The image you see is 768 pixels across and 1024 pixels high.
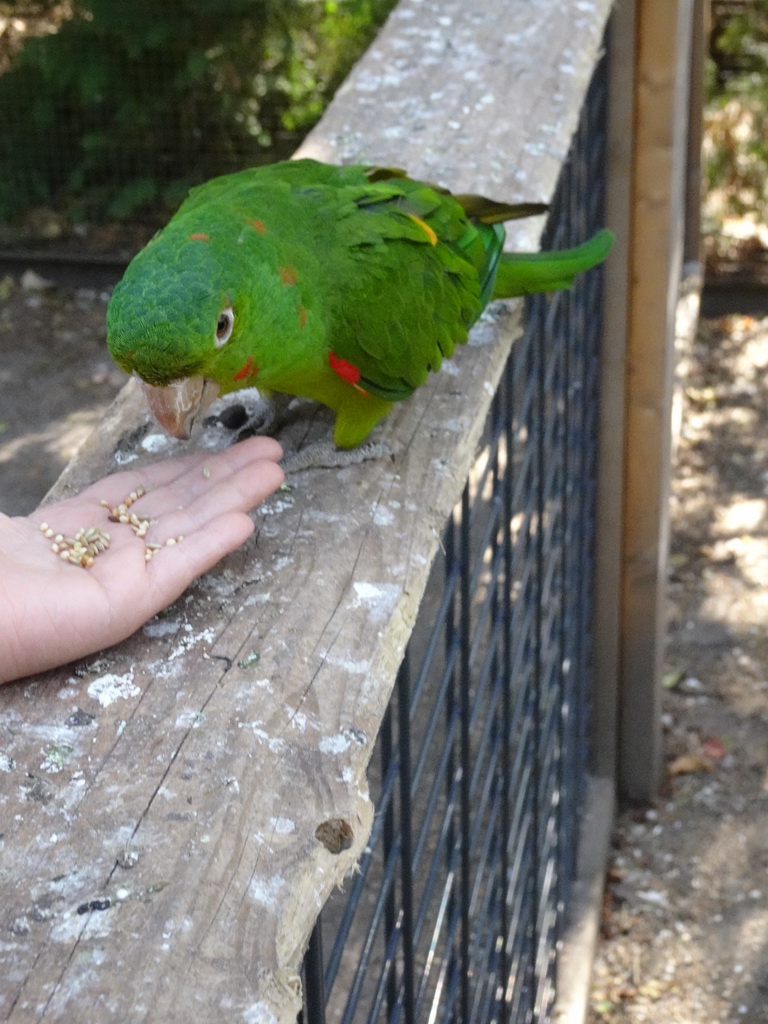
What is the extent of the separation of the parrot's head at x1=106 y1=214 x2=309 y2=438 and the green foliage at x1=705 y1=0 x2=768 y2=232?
411cm

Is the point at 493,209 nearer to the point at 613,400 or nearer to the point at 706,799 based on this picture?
the point at 613,400

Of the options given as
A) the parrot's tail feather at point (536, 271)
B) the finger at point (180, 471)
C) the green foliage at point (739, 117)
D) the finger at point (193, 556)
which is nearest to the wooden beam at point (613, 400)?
the parrot's tail feather at point (536, 271)

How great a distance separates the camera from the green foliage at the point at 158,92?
4.46 metres

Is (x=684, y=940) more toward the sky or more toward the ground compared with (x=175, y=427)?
more toward the ground

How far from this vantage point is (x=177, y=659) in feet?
2.93

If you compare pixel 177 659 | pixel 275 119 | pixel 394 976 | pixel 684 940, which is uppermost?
pixel 177 659

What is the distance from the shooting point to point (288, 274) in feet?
3.97

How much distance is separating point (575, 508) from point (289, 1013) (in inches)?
67.0

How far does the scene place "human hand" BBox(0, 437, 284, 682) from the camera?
2.86 ft

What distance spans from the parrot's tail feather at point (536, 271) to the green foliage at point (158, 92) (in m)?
3.29

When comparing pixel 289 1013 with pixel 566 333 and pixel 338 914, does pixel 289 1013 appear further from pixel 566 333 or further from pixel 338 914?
pixel 338 914

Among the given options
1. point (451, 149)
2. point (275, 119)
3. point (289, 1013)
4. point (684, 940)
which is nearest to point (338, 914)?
point (684, 940)

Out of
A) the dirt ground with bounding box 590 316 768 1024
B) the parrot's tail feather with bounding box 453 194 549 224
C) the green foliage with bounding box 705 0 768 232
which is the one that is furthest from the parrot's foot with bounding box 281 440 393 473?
the green foliage with bounding box 705 0 768 232

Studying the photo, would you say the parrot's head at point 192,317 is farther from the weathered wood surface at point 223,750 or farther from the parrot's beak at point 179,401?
the weathered wood surface at point 223,750
